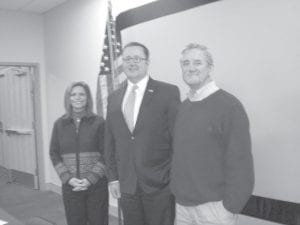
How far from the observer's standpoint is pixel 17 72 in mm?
5375

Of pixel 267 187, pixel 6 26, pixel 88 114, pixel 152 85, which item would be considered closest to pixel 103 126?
pixel 88 114

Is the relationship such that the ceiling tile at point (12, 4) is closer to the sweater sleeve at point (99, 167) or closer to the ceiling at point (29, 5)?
the ceiling at point (29, 5)

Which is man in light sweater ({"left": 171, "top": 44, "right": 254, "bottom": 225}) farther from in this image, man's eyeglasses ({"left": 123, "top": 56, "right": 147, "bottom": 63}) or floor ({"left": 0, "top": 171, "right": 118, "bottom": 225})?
floor ({"left": 0, "top": 171, "right": 118, "bottom": 225})

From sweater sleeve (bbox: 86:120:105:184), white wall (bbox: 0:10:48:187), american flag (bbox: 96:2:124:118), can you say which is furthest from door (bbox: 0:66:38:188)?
sweater sleeve (bbox: 86:120:105:184)

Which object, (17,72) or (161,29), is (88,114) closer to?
(161,29)

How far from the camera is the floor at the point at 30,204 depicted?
13.2ft

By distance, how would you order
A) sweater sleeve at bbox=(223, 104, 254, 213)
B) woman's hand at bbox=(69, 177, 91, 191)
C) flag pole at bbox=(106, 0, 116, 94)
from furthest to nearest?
flag pole at bbox=(106, 0, 116, 94)
woman's hand at bbox=(69, 177, 91, 191)
sweater sleeve at bbox=(223, 104, 254, 213)

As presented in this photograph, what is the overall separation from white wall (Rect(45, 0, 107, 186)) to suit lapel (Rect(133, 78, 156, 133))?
6.52ft

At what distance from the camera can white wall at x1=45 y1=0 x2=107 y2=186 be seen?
4.05 metres

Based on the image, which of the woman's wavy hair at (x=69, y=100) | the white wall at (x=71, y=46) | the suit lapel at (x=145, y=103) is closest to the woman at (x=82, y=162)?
the woman's wavy hair at (x=69, y=100)

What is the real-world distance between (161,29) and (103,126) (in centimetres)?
100

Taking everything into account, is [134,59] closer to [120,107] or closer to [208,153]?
[120,107]

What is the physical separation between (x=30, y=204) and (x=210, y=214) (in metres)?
3.35

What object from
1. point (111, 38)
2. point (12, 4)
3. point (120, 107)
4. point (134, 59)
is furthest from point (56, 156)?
point (12, 4)
